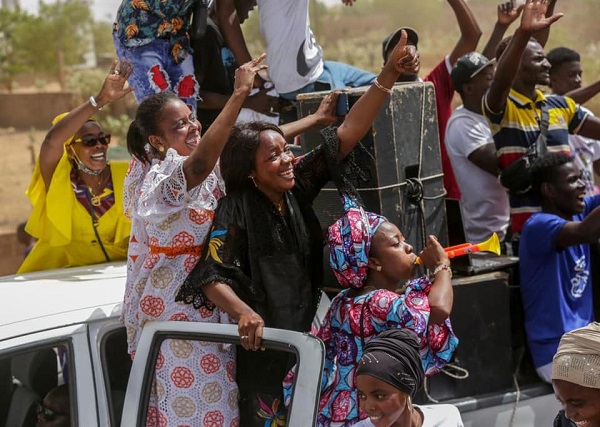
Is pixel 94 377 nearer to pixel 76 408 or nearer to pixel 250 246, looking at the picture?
pixel 76 408

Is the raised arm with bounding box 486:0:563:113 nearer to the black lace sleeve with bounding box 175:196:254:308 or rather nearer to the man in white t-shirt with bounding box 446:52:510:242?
the man in white t-shirt with bounding box 446:52:510:242

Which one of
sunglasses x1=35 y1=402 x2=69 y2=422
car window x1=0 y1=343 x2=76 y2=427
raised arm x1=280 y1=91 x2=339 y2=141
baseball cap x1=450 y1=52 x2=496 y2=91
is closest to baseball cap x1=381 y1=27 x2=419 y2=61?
baseball cap x1=450 y1=52 x2=496 y2=91

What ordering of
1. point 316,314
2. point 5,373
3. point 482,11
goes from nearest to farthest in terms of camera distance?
point 316,314, point 5,373, point 482,11

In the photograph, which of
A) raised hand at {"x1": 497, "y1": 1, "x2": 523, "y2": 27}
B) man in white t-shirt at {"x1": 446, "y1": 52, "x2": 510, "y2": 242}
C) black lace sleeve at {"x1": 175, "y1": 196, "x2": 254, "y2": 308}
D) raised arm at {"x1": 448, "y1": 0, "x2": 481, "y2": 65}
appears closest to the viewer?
black lace sleeve at {"x1": 175, "y1": 196, "x2": 254, "y2": 308}

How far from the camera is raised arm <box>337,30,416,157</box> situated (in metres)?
3.55

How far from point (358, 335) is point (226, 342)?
1.45 ft

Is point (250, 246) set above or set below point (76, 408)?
above

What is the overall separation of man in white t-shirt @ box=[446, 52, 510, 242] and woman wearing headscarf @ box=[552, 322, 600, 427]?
8.23ft

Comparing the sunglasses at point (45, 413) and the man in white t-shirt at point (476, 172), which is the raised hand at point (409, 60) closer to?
the sunglasses at point (45, 413)

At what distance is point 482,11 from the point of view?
2041 centimetres

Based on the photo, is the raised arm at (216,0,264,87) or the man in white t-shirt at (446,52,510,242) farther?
the man in white t-shirt at (446,52,510,242)

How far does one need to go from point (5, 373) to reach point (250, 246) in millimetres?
1258

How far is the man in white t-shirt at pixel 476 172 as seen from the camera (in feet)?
17.7

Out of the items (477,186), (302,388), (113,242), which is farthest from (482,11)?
(302,388)
